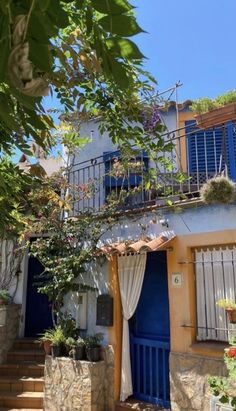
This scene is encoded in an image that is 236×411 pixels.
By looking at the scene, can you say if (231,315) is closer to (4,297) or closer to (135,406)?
(135,406)

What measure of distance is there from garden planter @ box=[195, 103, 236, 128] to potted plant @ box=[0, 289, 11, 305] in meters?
6.44

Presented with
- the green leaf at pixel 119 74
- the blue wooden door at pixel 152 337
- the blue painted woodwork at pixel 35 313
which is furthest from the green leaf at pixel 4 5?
the blue painted woodwork at pixel 35 313

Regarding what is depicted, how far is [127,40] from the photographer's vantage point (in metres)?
1.24

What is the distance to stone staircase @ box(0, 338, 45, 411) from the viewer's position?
27.1 ft

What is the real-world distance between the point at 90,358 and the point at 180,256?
268 cm

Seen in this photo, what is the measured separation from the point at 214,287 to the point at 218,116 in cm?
286

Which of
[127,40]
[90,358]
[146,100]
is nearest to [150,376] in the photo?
[90,358]

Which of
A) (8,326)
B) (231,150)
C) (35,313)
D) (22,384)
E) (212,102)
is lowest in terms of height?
(22,384)

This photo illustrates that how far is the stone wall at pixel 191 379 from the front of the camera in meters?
6.18

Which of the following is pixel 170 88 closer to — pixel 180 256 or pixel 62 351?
pixel 180 256

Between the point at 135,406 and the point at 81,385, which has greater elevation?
the point at 81,385

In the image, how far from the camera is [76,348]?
25.6 feet

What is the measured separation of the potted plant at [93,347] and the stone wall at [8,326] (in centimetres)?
288

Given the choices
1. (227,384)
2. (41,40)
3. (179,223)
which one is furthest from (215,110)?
(41,40)
